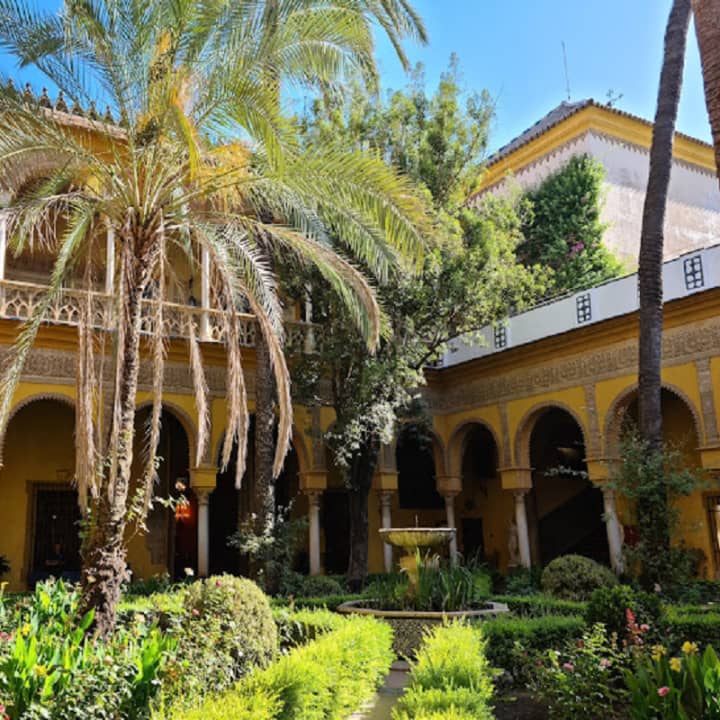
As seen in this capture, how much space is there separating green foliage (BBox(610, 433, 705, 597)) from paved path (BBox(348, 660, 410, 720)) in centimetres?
396

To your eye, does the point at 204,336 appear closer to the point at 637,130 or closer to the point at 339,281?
the point at 339,281

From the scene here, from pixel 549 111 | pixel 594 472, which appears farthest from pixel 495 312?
pixel 549 111

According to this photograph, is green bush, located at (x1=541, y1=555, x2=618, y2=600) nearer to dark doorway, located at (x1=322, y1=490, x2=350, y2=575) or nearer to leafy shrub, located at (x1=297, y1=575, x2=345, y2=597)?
leafy shrub, located at (x1=297, y1=575, x2=345, y2=597)

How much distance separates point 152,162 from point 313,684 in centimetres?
510

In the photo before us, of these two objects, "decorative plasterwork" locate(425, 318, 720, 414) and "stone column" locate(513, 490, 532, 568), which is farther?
"stone column" locate(513, 490, 532, 568)

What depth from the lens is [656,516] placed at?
10.6m

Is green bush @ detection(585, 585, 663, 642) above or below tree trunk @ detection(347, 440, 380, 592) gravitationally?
below

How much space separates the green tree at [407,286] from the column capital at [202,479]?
2.19 m

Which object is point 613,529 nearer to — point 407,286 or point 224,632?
point 407,286

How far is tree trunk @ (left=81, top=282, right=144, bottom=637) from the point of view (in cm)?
671

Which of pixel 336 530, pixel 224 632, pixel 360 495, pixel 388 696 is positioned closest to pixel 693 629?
pixel 388 696

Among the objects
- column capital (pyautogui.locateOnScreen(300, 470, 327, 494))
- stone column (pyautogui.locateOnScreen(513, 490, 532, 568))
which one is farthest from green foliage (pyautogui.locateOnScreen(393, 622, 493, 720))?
stone column (pyautogui.locateOnScreen(513, 490, 532, 568))

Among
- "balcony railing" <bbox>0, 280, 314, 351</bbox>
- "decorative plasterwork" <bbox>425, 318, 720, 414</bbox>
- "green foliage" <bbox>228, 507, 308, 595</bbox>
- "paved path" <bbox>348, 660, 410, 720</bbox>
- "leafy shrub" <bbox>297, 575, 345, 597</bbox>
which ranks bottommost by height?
"paved path" <bbox>348, 660, 410, 720</bbox>

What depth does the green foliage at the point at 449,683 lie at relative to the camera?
465 centimetres
